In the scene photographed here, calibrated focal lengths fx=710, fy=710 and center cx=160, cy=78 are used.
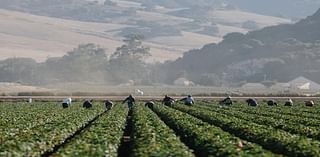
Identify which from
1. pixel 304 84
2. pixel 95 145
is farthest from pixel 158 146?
pixel 304 84

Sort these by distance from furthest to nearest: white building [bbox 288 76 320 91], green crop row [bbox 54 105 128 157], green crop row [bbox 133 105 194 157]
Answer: white building [bbox 288 76 320 91]
green crop row [bbox 54 105 128 157]
green crop row [bbox 133 105 194 157]

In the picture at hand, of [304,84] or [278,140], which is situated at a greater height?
[304,84]

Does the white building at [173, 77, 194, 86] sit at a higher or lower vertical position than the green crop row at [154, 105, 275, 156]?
higher

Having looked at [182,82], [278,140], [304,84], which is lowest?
[278,140]

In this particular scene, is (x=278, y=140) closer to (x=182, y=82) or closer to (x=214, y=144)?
(x=214, y=144)

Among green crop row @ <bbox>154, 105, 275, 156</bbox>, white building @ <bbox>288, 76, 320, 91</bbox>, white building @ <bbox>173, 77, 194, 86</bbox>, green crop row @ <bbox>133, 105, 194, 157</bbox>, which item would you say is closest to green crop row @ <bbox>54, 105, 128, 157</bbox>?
green crop row @ <bbox>133, 105, 194, 157</bbox>

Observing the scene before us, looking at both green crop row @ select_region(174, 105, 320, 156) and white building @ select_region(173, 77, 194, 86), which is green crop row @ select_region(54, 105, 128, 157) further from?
white building @ select_region(173, 77, 194, 86)

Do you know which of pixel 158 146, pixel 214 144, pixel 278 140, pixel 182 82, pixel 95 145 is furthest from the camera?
pixel 182 82

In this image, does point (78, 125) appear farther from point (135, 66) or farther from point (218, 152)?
point (135, 66)

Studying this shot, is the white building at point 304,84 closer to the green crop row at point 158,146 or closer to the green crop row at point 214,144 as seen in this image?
the green crop row at point 214,144

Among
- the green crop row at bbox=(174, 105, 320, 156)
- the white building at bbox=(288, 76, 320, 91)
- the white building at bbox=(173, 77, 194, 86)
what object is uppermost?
the white building at bbox=(173, 77, 194, 86)

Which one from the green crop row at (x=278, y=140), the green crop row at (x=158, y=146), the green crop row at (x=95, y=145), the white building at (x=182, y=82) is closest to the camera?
the green crop row at (x=158, y=146)

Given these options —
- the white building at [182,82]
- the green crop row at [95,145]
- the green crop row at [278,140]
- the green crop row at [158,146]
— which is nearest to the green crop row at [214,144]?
the green crop row at [158,146]

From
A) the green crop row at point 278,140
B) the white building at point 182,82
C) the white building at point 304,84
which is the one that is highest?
the white building at point 182,82
